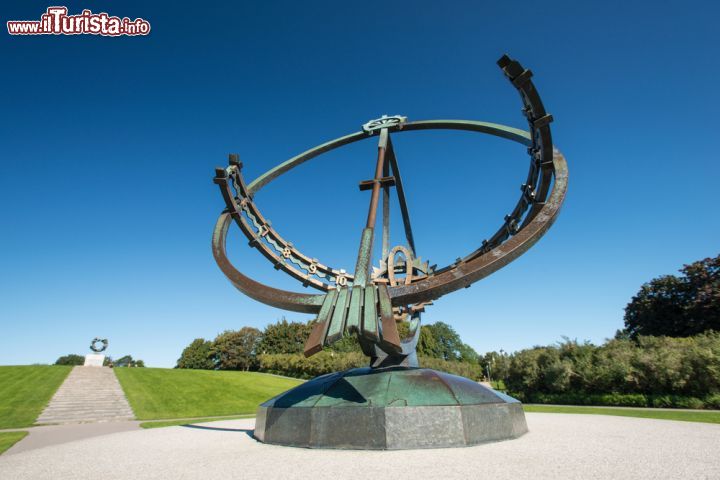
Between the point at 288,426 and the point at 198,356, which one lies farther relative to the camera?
the point at 198,356

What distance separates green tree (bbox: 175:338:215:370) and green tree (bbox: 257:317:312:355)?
1297cm

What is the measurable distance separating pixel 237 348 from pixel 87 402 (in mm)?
52122

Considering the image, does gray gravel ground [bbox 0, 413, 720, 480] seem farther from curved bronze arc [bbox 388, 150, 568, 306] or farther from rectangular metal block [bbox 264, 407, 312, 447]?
curved bronze arc [bbox 388, 150, 568, 306]

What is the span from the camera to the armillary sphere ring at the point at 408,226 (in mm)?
7453

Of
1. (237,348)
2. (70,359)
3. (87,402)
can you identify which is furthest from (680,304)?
(70,359)

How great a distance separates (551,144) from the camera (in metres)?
8.97

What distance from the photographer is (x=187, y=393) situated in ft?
96.2

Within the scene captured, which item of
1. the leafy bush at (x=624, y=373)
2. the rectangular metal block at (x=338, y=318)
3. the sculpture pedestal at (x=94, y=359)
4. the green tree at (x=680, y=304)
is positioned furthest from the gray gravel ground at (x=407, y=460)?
the sculpture pedestal at (x=94, y=359)

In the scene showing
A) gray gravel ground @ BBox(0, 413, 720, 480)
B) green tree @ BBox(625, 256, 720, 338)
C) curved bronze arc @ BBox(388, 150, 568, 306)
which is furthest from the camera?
green tree @ BBox(625, 256, 720, 338)

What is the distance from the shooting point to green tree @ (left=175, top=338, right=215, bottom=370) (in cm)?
7962

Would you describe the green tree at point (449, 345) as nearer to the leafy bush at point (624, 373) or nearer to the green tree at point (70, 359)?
the leafy bush at point (624, 373)

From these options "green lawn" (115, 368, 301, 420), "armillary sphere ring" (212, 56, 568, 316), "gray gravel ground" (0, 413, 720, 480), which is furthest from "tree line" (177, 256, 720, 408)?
"armillary sphere ring" (212, 56, 568, 316)

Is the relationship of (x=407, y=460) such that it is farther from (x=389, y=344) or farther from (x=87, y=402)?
(x=87, y=402)

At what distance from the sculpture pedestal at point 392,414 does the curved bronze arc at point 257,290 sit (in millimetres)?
2058
